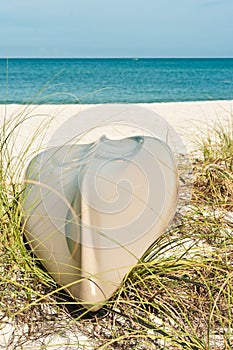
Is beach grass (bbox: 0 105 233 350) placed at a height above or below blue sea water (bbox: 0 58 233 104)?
below

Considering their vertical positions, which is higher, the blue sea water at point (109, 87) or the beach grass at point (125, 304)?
the blue sea water at point (109, 87)

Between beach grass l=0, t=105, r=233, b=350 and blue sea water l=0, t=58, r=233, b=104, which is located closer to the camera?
beach grass l=0, t=105, r=233, b=350

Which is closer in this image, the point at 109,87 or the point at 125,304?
the point at 125,304

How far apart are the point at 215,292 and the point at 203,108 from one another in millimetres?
8529

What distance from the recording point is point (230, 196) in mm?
3305

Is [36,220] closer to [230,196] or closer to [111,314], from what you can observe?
[111,314]

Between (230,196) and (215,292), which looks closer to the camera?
(215,292)

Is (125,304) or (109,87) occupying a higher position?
(109,87)

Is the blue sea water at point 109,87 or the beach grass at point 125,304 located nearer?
the beach grass at point 125,304

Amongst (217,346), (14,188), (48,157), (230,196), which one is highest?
(48,157)

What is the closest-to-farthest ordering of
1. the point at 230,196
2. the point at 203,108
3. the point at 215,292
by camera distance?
the point at 215,292 < the point at 230,196 < the point at 203,108

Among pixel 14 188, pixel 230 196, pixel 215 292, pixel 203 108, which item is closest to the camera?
pixel 215 292

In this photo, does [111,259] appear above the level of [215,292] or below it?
above

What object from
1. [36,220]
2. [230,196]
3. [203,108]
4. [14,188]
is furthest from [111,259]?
[203,108]
